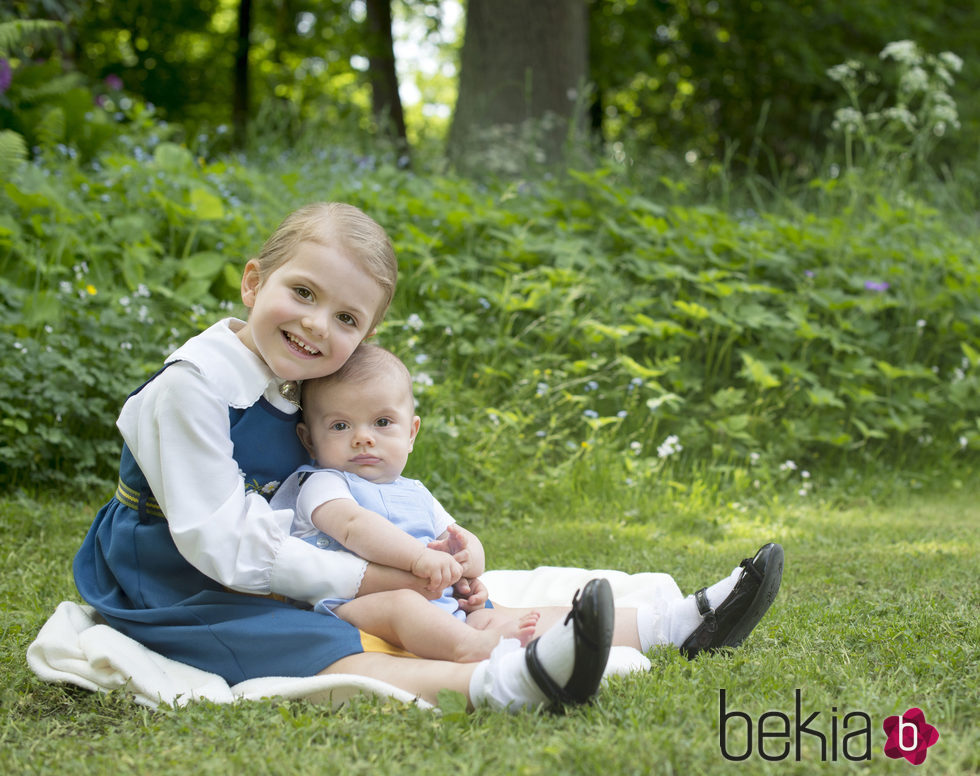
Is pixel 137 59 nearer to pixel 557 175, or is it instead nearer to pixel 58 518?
pixel 557 175

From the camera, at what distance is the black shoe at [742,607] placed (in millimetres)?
2355

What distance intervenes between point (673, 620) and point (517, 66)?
6920 mm

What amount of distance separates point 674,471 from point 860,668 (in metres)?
2.67

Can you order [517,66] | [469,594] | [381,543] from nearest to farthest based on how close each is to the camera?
[381,543] < [469,594] < [517,66]

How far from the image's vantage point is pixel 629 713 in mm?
1941

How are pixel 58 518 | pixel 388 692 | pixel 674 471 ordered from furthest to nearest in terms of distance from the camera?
pixel 674 471, pixel 58 518, pixel 388 692

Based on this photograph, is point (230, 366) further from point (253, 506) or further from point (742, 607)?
point (742, 607)

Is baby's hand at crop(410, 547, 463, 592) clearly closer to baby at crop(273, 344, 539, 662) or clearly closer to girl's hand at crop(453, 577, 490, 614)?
baby at crop(273, 344, 539, 662)

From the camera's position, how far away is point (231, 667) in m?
2.29

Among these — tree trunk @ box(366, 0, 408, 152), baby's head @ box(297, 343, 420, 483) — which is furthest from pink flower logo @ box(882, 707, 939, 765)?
tree trunk @ box(366, 0, 408, 152)

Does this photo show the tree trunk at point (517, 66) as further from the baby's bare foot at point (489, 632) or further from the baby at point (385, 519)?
the baby's bare foot at point (489, 632)

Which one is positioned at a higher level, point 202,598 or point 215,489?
point 215,489

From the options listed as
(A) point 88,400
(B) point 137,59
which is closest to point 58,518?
(A) point 88,400

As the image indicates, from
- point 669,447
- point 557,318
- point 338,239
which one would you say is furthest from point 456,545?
point 557,318
